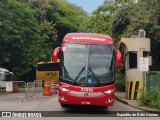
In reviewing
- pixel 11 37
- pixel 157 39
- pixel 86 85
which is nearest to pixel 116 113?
pixel 86 85

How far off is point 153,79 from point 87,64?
501cm

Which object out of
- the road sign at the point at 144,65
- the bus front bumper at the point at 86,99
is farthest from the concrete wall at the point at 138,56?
the bus front bumper at the point at 86,99

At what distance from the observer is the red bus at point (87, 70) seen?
16156mm

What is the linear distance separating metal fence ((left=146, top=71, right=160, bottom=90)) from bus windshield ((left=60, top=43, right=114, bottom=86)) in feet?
13.0

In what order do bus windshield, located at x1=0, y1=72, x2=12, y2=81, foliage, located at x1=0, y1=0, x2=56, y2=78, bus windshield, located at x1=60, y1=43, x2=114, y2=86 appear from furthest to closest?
bus windshield, located at x1=0, y1=72, x2=12, y2=81 < foliage, located at x1=0, y1=0, x2=56, y2=78 < bus windshield, located at x1=60, y1=43, x2=114, y2=86

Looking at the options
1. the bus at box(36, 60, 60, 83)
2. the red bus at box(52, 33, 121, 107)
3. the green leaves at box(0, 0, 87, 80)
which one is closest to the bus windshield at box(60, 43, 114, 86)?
the red bus at box(52, 33, 121, 107)

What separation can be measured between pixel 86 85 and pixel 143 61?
14.8 ft

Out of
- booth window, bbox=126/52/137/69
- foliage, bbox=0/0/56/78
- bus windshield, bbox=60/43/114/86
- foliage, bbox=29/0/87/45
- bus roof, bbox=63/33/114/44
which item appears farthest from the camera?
foliage, bbox=29/0/87/45

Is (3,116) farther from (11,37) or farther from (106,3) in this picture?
(106,3)

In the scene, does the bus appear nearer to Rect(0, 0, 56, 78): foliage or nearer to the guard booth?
Rect(0, 0, 56, 78): foliage

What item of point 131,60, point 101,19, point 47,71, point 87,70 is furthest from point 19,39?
point 87,70

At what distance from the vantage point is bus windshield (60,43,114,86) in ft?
53.7

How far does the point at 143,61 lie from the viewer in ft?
63.8

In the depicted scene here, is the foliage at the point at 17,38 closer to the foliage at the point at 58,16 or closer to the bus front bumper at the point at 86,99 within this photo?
the foliage at the point at 58,16
